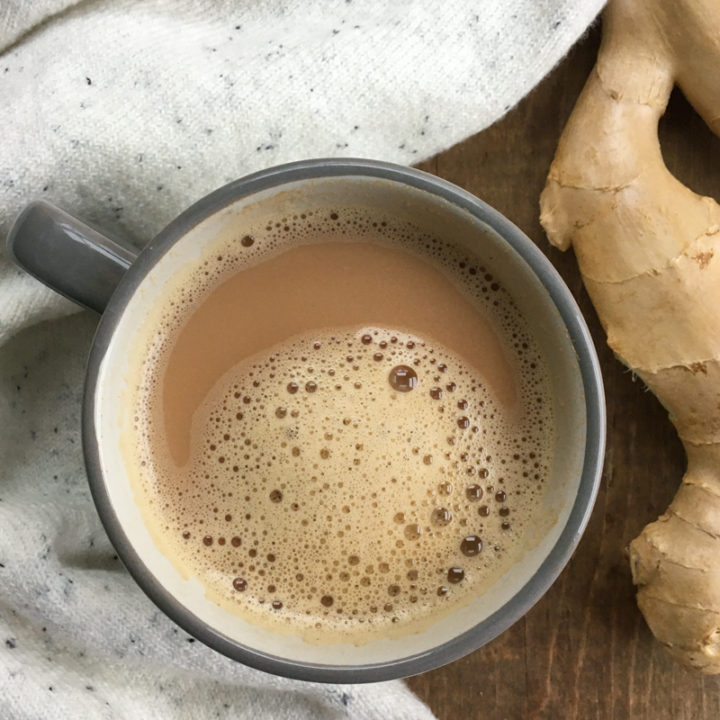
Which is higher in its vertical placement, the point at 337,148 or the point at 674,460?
the point at 337,148

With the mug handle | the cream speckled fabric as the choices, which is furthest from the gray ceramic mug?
the cream speckled fabric

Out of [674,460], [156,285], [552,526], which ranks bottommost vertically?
[674,460]

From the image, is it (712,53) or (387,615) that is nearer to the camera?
(387,615)

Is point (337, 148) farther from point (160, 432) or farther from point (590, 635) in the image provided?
point (590, 635)

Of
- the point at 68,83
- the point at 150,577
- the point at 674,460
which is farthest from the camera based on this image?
the point at 674,460

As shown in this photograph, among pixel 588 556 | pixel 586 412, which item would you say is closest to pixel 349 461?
pixel 586 412

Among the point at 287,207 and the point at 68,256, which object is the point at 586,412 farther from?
the point at 68,256

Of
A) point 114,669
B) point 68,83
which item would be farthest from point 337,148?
point 114,669
